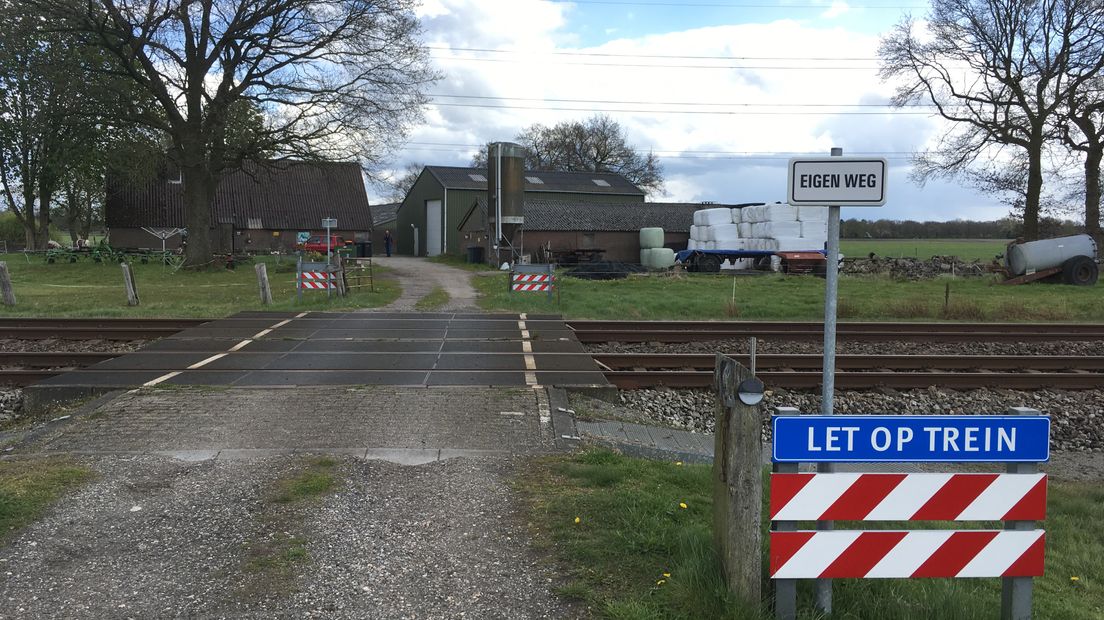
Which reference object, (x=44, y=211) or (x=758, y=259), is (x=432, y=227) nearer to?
(x=44, y=211)

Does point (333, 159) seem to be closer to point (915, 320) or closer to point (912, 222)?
point (915, 320)

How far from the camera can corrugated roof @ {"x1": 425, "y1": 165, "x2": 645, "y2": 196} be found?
194ft

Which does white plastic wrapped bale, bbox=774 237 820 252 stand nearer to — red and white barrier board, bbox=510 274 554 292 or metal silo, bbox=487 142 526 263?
metal silo, bbox=487 142 526 263

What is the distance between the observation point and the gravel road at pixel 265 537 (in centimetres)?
405

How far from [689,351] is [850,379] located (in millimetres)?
3550

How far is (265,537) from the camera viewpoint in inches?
192

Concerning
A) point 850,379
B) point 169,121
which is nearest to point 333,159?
point 169,121

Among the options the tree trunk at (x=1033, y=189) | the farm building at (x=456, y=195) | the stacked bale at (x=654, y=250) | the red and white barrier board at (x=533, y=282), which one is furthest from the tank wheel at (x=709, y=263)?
the red and white barrier board at (x=533, y=282)

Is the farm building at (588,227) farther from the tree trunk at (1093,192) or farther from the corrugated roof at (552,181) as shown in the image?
the tree trunk at (1093,192)

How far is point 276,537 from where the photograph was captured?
487 cm

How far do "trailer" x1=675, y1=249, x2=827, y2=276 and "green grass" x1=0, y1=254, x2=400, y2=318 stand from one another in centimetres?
1584

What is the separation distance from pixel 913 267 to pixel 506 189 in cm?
2017

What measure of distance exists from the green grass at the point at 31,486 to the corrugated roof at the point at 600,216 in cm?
3792

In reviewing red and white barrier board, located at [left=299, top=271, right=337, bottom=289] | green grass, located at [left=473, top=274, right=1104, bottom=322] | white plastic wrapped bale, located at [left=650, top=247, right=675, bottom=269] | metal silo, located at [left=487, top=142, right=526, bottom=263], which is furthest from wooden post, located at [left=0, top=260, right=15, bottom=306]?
white plastic wrapped bale, located at [left=650, top=247, right=675, bottom=269]
